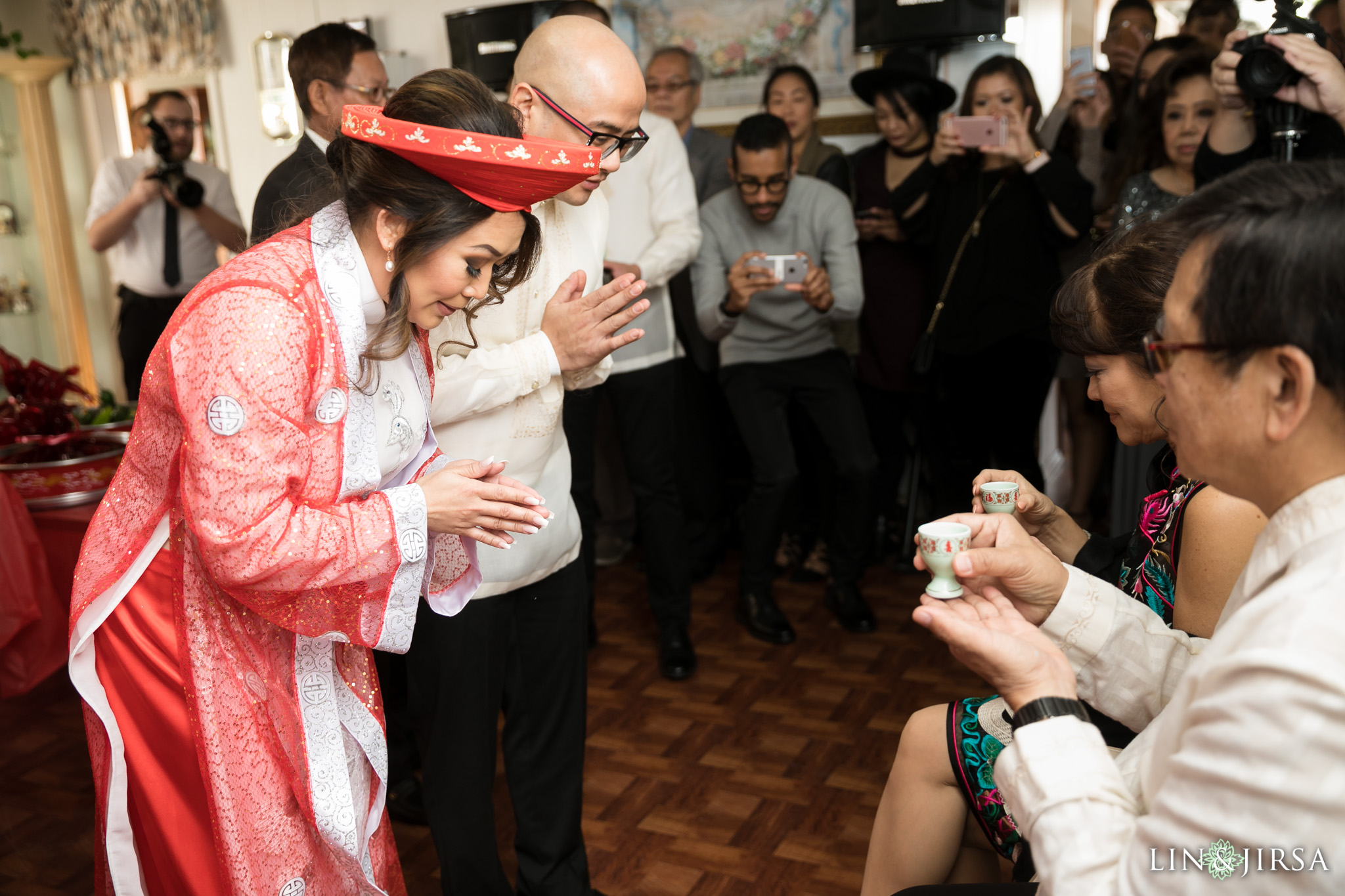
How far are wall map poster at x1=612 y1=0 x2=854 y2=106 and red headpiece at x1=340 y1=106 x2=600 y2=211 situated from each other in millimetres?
3307

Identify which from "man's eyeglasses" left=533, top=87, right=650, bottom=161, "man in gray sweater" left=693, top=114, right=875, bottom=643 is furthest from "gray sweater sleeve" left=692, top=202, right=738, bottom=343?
"man's eyeglasses" left=533, top=87, right=650, bottom=161

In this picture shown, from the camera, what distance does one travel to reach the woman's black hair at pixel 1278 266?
0.78m

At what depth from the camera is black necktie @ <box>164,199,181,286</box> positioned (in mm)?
4184

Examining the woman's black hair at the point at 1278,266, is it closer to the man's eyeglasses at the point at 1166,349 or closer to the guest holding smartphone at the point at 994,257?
the man's eyeglasses at the point at 1166,349

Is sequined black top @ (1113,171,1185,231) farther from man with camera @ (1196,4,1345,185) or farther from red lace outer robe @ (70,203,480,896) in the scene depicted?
red lace outer robe @ (70,203,480,896)

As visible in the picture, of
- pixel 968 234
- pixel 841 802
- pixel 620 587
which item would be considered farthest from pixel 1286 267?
pixel 620 587

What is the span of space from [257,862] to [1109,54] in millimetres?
3543

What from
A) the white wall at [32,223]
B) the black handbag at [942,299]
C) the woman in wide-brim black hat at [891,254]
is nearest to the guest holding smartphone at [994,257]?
the black handbag at [942,299]

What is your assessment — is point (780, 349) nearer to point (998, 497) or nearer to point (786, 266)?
point (786, 266)

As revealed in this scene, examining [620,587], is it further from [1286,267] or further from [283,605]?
[1286,267]

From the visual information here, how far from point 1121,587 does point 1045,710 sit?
0.67m

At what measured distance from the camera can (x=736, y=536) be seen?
4.02m

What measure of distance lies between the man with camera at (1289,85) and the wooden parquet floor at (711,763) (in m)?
1.48

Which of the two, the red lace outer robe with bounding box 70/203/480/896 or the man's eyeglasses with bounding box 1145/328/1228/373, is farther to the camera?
the red lace outer robe with bounding box 70/203/480/896
